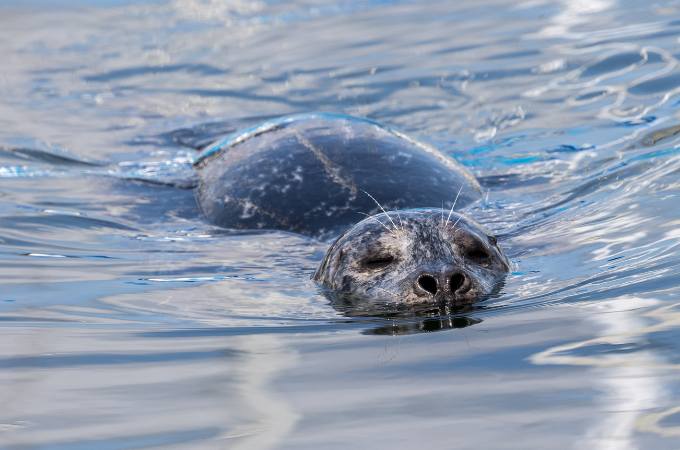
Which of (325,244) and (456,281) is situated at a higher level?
(325,244)

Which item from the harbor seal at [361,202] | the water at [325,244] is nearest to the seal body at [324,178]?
the harbor seal at [361,202]

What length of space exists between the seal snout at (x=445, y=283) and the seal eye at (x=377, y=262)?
0.37 m

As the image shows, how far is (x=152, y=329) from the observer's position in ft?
15.2

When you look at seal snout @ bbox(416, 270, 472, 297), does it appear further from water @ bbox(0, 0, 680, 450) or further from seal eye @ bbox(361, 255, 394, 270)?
seal eye @ bbox(361, 255, 394, 270)

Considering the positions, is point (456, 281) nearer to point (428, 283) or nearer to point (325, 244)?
point (428, 283)

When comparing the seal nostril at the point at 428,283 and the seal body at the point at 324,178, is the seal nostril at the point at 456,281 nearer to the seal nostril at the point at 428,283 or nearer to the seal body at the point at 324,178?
the seal nostril at the point at 428,283

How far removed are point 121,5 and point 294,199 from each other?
9.64 metres

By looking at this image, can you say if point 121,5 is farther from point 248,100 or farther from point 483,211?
point 483,211

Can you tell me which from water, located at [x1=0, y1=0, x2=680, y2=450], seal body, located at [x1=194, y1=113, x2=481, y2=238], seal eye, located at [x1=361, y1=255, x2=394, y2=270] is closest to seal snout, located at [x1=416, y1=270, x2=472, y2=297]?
water, located at [x1=0, y1=0, x2=680, y2=450]

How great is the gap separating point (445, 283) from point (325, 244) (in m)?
1.71

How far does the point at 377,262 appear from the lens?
543cm

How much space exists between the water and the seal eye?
277mm

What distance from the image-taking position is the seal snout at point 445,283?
4.96 m

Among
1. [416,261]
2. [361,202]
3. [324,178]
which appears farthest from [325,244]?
[416,261]
